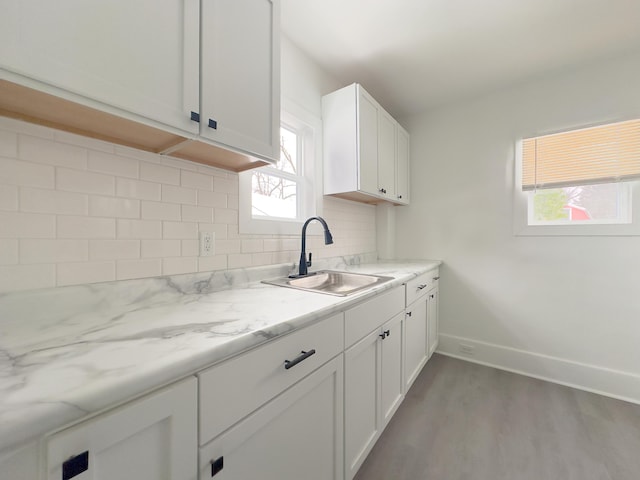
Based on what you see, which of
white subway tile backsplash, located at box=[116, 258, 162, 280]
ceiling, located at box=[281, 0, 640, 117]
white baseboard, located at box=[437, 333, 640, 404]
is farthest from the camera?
white baseboard, located at box=[437, 333, 640, 404]

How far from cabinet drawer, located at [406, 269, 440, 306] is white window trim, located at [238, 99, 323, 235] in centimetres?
78

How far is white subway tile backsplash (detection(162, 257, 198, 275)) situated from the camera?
1.14 meters

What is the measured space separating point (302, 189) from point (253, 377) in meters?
1.52

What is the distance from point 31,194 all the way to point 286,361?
3.16 feet

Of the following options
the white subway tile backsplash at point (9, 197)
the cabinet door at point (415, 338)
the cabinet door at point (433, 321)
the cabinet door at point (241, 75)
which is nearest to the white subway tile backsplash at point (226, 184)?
the cabinet door at point (241, 75)

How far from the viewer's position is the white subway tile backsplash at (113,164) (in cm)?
95

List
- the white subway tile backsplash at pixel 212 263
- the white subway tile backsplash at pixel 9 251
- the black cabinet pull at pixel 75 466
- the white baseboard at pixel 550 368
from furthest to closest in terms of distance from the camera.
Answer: the white baseboard at pixel 550 368 → the white subway tile backsplash at pixel 212 263 → the white subway tile backsplash at pixel 9 251 → the black cabinet pull at pixel 75 466

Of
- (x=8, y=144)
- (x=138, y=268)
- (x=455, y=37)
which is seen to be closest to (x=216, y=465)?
(x=138, y=268)

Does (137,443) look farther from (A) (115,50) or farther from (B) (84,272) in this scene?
(A) (115,50)

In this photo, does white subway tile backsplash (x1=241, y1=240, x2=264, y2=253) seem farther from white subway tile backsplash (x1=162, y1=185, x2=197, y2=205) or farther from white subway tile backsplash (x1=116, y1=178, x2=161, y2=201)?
white subway tile backsplash (x1=116, y1=178, x2=161, y2=201)

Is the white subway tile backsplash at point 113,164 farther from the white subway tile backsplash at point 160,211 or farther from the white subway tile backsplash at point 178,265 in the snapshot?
the white subway tile backsplash at point 178,265

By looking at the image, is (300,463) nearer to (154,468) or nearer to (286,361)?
(286,361)

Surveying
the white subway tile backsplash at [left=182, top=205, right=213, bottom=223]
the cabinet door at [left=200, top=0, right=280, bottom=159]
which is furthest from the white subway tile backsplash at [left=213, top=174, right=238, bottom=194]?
the cabinet door at [left=200, top=0, right=280, bottom=159]

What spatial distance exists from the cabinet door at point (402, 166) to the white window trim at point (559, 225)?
0.94 m
